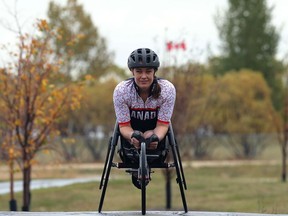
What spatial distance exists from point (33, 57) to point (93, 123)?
24.0 m

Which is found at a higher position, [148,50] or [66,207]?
[148,50]

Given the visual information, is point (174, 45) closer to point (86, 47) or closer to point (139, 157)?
point (139, 157)

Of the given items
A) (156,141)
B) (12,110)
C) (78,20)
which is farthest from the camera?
(78,20)

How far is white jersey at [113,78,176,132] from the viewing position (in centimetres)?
750

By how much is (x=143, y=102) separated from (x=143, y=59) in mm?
424

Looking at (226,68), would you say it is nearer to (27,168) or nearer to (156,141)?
(27,168)

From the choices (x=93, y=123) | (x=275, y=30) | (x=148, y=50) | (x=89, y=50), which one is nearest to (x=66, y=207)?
(x=148, y=50)

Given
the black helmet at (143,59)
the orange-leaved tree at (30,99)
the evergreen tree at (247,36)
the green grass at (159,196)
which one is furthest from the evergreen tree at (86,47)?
the black helmet at (143,59)

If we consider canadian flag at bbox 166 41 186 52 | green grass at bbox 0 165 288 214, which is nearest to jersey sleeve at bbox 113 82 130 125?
green grass at bbox 0 165 288 214

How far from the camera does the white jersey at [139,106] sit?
24.6 feet

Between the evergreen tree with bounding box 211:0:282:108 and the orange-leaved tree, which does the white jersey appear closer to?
the orange-leaved tree

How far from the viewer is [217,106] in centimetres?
3903

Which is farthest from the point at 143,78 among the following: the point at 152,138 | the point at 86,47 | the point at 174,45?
the point at 86,47

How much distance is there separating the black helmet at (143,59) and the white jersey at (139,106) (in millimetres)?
184
